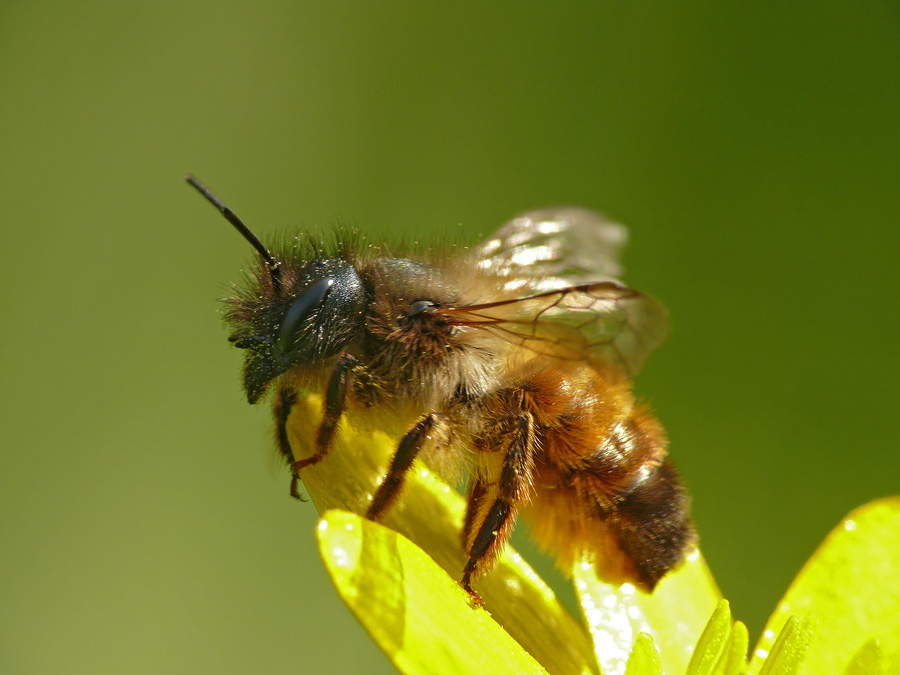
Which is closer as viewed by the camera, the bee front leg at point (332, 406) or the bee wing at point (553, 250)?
the bee front leg at point (332, 406)

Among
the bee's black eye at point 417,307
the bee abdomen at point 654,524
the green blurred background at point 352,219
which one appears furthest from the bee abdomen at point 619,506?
the green blurred background at point 352,219

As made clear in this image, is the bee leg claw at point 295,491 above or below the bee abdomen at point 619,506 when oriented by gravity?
above

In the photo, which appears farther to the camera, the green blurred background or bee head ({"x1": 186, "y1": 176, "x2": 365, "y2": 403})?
the green blurred background

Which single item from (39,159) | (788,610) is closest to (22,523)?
(39,159)

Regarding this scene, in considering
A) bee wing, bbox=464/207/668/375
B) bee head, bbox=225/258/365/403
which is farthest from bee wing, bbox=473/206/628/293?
bee head, bbox=225/258/365/403

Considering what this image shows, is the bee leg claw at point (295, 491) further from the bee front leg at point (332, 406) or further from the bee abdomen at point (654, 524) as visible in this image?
the bee abdomen at point (654, 524)

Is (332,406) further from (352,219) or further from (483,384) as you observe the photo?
(352,219)

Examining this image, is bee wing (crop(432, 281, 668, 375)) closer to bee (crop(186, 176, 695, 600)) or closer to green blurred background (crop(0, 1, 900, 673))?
bee (crop(186, 176, 695, 600))
